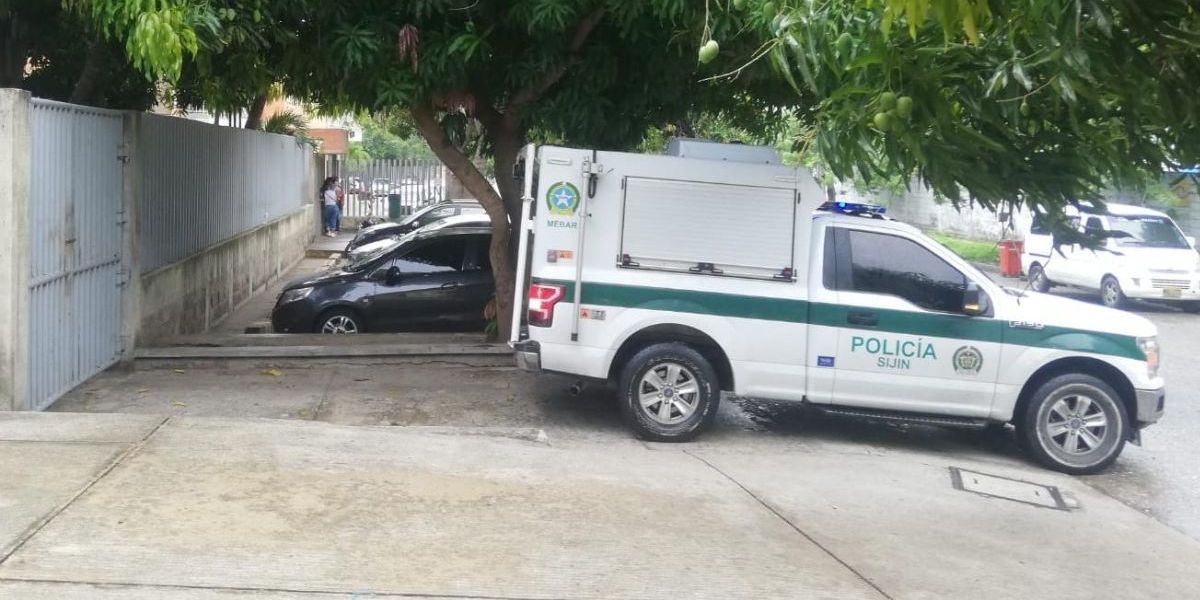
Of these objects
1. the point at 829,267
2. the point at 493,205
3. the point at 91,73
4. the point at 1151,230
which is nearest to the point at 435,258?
the point at 493,205

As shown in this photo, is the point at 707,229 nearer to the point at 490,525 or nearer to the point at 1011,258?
the point at 490,525

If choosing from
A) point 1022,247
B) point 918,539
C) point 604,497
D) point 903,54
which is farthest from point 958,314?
point 1022,247

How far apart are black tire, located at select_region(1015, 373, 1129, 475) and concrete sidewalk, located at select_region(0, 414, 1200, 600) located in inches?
28.3

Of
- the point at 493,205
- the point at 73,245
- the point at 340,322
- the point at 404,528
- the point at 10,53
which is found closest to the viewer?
the point at 404,528

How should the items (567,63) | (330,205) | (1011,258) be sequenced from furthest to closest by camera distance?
(330,205)
(1011,258)
(567,63)

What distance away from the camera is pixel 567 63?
10578mm

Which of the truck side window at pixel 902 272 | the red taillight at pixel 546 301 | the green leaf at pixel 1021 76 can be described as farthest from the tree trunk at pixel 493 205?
the green leaf at pixel 1021 76

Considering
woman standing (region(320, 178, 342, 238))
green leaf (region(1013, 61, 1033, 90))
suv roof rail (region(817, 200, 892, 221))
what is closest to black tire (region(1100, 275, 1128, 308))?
suv roof rail (region(817, 200, 892, 221))

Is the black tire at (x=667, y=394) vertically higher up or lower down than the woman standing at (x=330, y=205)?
lower down

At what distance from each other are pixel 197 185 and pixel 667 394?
6.88m

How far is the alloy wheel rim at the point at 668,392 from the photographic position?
9289 mm

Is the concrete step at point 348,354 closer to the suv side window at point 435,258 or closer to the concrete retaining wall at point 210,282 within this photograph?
the concrete retaining wall at point 210,282

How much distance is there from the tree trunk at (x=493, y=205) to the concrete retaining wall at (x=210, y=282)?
2971mm

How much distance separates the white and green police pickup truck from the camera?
9211mm
